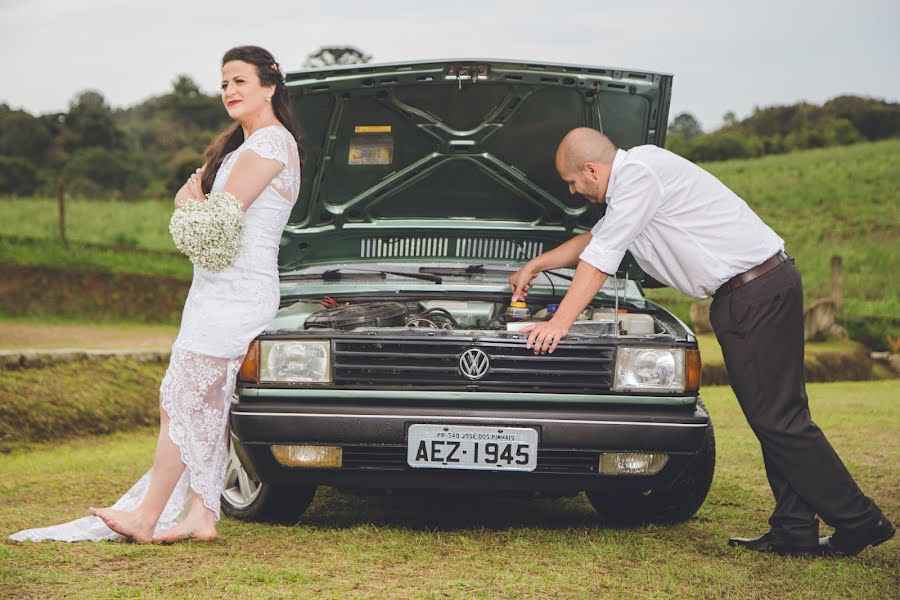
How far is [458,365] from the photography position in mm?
3977

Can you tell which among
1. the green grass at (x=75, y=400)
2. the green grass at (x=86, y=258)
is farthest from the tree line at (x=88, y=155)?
the green grass at (x=75, y=400)

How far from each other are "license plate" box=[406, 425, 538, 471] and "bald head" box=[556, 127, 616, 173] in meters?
1.10

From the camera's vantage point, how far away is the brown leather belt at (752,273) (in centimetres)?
413

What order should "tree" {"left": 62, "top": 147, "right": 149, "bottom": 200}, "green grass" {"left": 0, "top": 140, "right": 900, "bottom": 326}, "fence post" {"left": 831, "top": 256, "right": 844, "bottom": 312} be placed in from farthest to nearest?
"tree" {"left": 62, "top": 147, "right": 149, "bottom": 200} < "green grass" {"left": 0, "top": 140, "right": 900, "bottom": 326} < "fence post" {"left": 831, "top": 256, "right": 844, "bottom": 312}

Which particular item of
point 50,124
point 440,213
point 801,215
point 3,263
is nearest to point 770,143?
point 801,215

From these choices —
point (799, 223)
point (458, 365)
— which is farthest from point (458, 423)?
point (799, 223)

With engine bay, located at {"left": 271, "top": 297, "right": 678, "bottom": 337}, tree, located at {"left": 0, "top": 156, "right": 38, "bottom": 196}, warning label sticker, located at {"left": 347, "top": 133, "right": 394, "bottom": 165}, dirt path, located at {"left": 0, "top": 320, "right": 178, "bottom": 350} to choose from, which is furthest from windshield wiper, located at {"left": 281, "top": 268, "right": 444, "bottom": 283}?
tree, located at {"left": 0, "top": 156, "right": 38, "bottom": 196}

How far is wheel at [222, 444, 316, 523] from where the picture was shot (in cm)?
448

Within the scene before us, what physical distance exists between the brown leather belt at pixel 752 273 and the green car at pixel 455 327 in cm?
28

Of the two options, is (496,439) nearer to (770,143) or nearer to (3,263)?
(3,263)

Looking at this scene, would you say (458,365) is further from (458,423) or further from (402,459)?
(402,459)

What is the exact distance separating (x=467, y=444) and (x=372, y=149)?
1900mm

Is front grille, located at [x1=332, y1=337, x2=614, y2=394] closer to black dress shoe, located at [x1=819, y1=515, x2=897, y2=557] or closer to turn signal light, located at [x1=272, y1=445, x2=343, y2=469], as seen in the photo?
turn signal light, located at [x1=272, y1=445, x2=343, y2=469]

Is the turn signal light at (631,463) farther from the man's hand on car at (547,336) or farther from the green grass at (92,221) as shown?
the green grass at (92,221)
